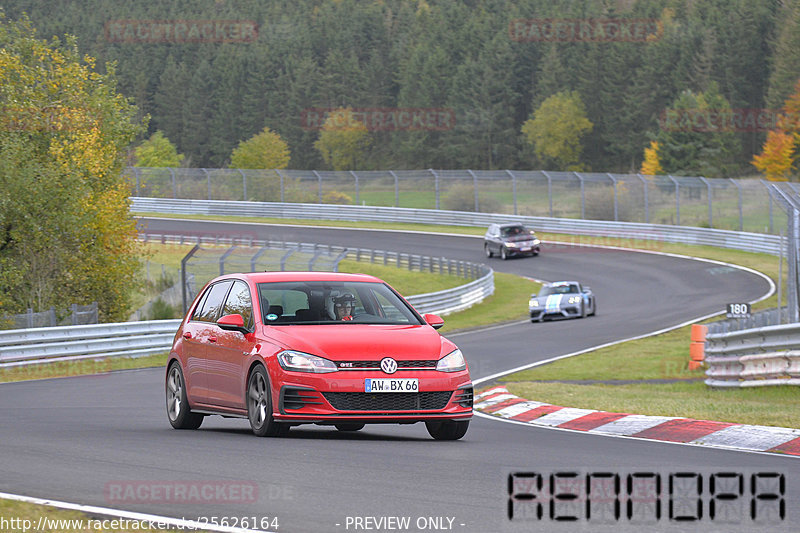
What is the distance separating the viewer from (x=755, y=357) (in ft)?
53.2

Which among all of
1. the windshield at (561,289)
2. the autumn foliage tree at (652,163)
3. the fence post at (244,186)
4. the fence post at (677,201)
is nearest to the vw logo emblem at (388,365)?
the windshield at (561,289)

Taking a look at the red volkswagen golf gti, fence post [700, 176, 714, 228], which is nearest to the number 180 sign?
the red volkswagen golf gti

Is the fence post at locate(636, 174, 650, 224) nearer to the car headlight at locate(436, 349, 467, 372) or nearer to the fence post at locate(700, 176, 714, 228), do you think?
the fence post at locate(700, 176, 714, 228)

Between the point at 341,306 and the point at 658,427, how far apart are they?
11.3 feet

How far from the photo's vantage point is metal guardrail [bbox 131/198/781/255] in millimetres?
51969

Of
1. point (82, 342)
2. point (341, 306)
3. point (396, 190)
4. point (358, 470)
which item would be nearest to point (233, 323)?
point (341, 306)

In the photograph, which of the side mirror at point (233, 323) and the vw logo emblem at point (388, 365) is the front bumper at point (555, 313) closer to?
the side mirror at point (233, 323)

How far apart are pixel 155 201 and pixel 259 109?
75.2 metres

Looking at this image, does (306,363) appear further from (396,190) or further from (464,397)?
(396,190)

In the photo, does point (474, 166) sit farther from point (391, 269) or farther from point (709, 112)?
point (391, 269)

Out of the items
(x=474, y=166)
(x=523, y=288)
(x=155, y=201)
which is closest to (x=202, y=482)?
(x=523, y=288)

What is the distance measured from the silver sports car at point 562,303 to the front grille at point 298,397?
24.6m

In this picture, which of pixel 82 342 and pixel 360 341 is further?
pixel 82 342

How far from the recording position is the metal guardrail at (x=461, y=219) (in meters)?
52.0
